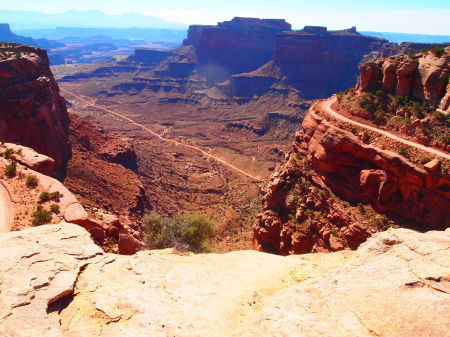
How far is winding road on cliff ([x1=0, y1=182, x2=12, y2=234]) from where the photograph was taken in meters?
26.0

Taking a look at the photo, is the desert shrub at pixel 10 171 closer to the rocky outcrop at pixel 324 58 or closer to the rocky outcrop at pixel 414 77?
the rocky outcrop at pixel 414 77

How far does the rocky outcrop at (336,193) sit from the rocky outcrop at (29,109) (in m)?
33.2

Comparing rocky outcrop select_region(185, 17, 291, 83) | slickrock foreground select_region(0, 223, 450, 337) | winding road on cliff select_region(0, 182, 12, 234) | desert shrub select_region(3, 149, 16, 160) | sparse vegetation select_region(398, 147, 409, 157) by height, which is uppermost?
rocky outcrop select_region(185, 17, 291, 83)

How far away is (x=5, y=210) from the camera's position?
28297 millimetres

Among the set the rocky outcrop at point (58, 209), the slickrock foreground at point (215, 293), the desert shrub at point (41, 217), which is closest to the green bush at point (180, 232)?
the rocky outcrop at point (58, 209)

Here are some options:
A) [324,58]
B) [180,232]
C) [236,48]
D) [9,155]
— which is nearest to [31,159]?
[9,155]

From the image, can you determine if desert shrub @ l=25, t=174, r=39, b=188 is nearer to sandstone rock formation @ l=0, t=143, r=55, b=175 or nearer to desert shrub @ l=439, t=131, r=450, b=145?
Answer: sandstone rock formation @ l=0, t=143, r=55, b=175

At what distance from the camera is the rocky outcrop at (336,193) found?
30.5 m

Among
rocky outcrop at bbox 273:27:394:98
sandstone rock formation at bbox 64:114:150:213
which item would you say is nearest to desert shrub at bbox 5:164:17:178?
sandstone rock formation at bbox 64:114:150:213

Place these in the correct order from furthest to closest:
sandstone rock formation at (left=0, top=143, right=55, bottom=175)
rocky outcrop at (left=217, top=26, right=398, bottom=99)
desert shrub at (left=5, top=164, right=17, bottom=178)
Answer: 1. rocky outcrop at (left=217, top=26, right=398, bottom=99)
2. sandstone rock formation at (left=0, top=143, right=55, bottom=175)
3. desert shrub at (left=5, top=164, right=17, bottom=178)

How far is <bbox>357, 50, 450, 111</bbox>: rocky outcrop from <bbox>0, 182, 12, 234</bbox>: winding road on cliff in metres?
43.0

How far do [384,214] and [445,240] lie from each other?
61.3 feet

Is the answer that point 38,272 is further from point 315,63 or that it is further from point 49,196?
point 315,63

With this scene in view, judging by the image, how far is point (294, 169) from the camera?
140 ft
